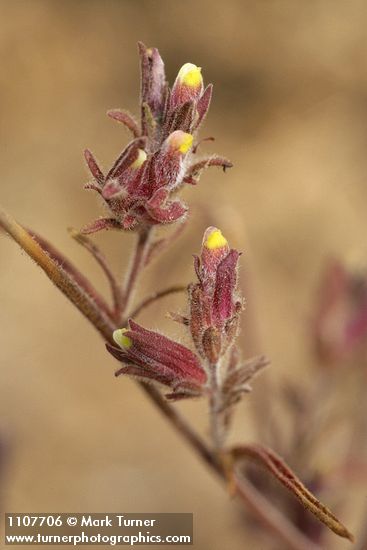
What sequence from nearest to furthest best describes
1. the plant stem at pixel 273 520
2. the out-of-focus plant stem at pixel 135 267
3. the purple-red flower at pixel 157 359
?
1. the purple-red flower at pixel 157 359
2. the out-of-focus plant stem at pixel 135 267
3. the plant stem at pixel 273 520

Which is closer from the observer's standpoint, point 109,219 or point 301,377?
point 109,219

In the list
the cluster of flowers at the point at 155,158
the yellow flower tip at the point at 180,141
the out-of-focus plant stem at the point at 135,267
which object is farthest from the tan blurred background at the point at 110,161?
the yellow flower tip at the point at 180,141

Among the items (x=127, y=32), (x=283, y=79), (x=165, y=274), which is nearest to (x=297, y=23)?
(x=283, y=79)

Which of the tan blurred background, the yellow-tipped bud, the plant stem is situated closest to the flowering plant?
the yellow-tipped bud

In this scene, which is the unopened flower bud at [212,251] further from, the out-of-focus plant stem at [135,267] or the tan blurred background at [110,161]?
the tan blurred background at [110,161]

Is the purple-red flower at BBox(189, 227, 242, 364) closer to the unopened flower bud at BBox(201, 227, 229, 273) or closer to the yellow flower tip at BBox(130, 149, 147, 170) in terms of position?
the unopened flower bud at BBox(201, 227, 229, 273)

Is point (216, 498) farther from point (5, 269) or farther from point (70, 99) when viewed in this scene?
point (70, 99)
